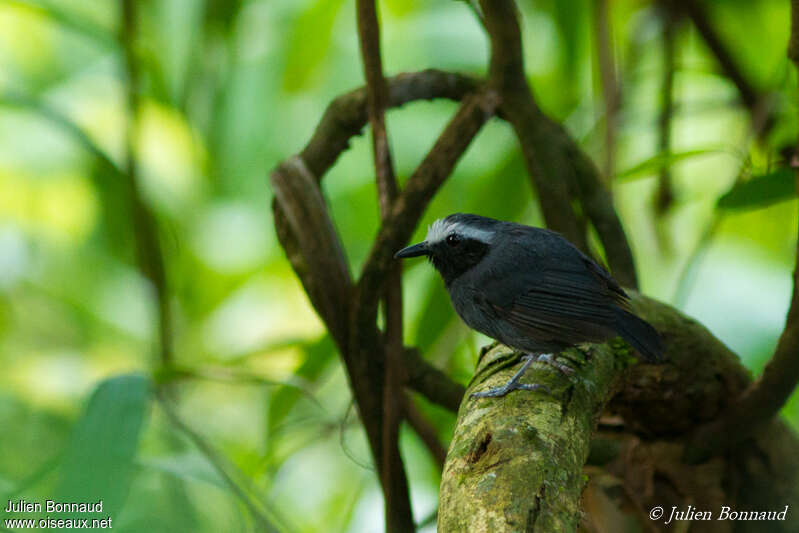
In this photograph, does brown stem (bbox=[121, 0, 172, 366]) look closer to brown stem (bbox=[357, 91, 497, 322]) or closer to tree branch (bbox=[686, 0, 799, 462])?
brown stem (bbox=[357, 91, 497, 322])

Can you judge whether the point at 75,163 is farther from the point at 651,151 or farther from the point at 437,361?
the point at 651,151

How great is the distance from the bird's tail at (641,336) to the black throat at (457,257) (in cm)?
67

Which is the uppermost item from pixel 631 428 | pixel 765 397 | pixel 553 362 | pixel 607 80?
pixel 607 80

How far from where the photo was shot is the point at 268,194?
15.0ft

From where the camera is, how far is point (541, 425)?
1.54 metres

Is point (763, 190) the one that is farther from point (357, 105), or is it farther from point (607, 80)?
point (357, 105)

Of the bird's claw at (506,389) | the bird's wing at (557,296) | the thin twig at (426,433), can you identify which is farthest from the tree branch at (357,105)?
the bird's claw at (506,389)

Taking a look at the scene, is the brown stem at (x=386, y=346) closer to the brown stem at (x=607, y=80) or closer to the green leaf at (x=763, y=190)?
the green leaf at (x=763, y=190)

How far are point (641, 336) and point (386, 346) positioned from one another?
0.76 m

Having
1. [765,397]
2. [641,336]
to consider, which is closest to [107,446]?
[641,336]

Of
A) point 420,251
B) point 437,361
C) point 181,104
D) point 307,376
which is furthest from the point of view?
point 181,104

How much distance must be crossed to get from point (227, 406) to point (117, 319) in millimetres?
748

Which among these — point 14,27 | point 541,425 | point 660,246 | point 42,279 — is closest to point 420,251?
point 541,425

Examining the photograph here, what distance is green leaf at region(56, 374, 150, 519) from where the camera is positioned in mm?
1920
